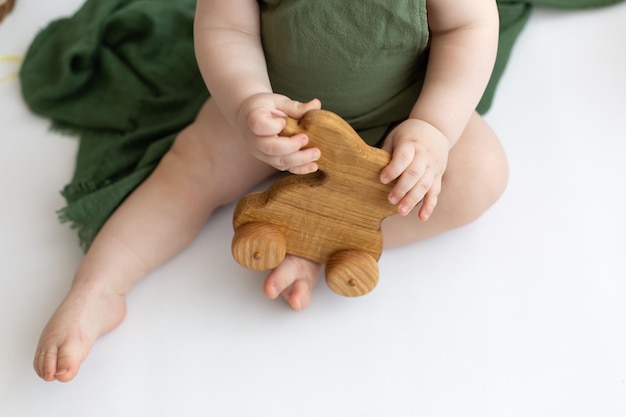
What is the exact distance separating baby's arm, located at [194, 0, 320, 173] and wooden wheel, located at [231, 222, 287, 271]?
0.09m

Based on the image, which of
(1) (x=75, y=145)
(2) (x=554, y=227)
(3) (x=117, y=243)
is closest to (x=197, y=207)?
(3) (x=117, y=243)

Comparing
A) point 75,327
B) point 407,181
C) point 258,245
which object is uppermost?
point 407,181

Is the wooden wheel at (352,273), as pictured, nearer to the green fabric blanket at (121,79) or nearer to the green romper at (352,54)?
the green romper at (352,54)

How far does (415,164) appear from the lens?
67 cm

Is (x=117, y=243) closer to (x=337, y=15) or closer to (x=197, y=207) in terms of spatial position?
(x=197, y=207)

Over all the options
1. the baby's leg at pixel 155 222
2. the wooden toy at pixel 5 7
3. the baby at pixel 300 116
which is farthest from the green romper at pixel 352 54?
the wooden toy at pixel 5 7

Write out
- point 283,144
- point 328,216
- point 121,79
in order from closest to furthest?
point 283,144
point 328,216
point 121,79

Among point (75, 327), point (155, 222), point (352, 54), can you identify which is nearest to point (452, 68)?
point (352, 54)

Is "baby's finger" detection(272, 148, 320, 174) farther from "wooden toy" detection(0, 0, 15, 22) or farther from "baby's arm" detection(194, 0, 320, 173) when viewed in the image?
"wooden toy" detection(0, 0, 15, 22)

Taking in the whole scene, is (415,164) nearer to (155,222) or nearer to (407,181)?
(407,181)

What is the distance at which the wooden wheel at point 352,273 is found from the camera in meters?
0.74

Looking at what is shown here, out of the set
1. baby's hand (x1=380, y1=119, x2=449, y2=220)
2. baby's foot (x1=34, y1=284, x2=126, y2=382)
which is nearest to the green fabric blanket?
baby's foot (x1=34, y1=284, x2=126, y2=382)

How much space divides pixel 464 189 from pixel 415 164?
0.16 metres

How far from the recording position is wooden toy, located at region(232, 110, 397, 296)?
652 millimetres
